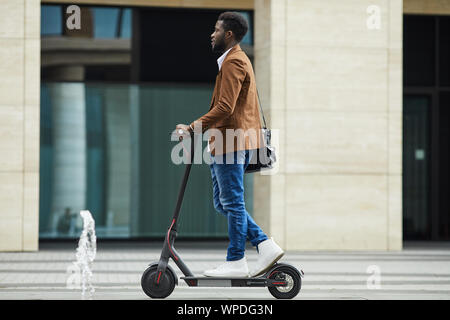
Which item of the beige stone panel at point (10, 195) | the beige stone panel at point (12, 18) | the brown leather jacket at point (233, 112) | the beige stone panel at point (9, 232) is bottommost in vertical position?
the beige stone panel at point (9, 232)

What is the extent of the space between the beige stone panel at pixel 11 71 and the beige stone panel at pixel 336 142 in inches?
153

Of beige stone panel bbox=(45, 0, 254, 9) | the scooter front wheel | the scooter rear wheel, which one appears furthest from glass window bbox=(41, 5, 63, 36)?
the scooter rear wheel

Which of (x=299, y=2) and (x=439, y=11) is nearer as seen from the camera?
(x=299, y=2)

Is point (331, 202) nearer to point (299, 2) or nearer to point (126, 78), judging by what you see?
point (299, 2)

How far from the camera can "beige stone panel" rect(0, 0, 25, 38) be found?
11625mm

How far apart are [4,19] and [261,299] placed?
274 inches

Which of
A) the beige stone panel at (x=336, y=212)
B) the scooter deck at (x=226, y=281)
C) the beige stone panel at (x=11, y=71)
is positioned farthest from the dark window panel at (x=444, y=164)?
the scooter deck at (x=226, y=281)

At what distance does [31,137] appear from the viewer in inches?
457

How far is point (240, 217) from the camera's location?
612 cm

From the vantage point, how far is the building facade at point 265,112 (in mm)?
11656

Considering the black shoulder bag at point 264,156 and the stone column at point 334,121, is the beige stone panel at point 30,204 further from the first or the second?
the black shoulder bag at point 264,156

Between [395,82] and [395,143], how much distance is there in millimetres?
912
